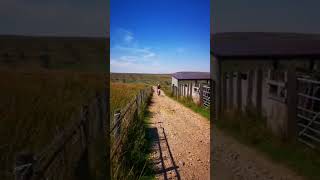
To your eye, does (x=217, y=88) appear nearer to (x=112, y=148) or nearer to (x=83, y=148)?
(x=112, y=148)

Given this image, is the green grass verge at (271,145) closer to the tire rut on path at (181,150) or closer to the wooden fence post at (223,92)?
the tire rut on path at (181,150)

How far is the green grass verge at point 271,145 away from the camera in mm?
5496

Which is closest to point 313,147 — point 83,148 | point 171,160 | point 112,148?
point 171,160

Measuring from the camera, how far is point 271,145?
668 cm

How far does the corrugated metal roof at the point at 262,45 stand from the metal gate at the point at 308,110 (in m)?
3.15

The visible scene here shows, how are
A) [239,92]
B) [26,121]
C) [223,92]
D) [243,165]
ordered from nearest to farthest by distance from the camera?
[26,121] < [243,165] < [239,92] < [223,92]

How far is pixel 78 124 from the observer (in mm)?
3039

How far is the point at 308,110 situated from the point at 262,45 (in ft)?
22.0

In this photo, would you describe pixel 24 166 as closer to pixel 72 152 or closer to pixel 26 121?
pixel 72 152

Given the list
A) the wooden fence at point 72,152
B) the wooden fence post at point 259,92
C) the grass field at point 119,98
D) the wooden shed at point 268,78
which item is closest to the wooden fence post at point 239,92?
the wooden shed at point 268,78

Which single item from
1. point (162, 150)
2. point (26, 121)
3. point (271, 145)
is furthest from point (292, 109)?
point (26, 121)

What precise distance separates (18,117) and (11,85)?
161 centimetres

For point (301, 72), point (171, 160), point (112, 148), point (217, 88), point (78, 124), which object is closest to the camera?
point (78, 124)

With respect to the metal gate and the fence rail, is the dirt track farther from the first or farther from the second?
the fence rail
